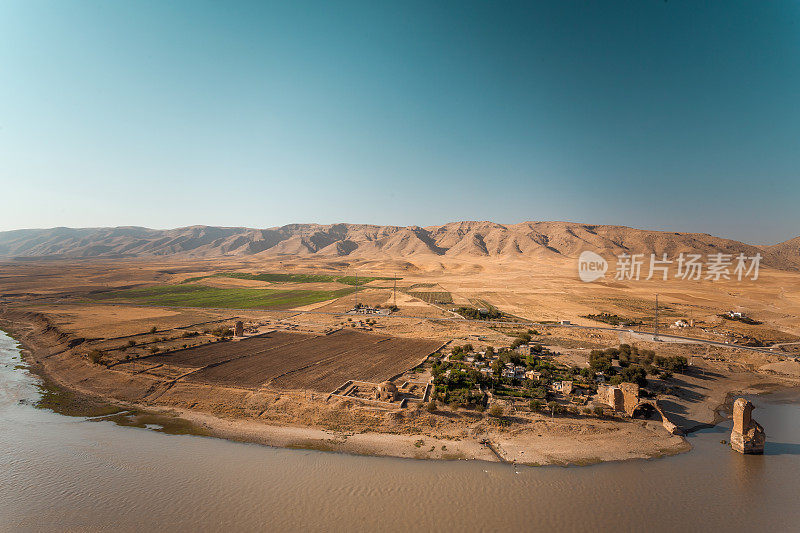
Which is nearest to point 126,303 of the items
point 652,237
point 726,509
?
point 726,509

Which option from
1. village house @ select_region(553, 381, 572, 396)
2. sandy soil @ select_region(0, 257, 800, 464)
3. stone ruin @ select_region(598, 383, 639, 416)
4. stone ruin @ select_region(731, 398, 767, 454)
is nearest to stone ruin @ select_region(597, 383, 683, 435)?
stone ruin @ select_region(598, 383, 639, 416)

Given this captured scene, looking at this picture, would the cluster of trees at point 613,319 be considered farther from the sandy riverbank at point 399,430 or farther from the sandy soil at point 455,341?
the sandy riverbank at point 399,430

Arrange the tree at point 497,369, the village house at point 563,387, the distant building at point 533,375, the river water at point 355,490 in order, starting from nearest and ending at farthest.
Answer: the river water at point 355,490, the village house at point 563,387, the distant building at point 533,375, the tree at point 497,369

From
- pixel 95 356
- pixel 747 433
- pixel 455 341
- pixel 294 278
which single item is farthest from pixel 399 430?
pixel 294 278

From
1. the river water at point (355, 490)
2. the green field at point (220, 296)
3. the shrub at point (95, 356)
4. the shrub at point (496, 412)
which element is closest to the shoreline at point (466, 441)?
the river water at point (355, 490)

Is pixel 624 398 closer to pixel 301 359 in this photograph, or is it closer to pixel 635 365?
pixel 635 365

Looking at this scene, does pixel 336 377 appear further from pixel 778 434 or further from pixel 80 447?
pixel 778 434
